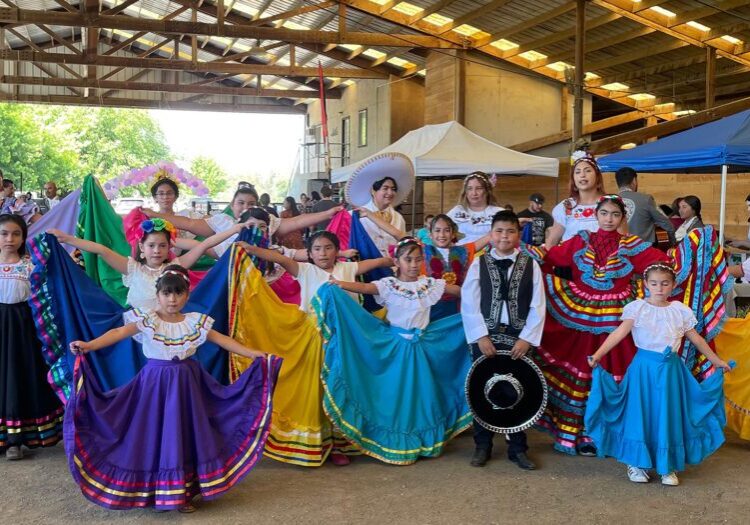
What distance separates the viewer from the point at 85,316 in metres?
4.66

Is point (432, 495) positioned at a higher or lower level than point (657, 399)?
lower

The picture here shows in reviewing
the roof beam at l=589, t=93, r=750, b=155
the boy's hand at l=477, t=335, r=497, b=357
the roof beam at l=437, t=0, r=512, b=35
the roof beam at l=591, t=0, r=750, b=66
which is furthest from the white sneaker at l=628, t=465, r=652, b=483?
the roof beam at l=437, t=0, r=512, b=35

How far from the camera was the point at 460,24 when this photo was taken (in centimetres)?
1603

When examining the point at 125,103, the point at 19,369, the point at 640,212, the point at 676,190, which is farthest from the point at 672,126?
the point at 125,103

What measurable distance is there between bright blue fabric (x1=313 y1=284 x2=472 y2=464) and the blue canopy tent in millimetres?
3449

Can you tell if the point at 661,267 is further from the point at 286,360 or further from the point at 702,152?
the point at 702,152

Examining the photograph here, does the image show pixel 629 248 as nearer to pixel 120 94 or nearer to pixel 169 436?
pixel 169 436

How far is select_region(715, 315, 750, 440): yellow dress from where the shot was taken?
4.96m

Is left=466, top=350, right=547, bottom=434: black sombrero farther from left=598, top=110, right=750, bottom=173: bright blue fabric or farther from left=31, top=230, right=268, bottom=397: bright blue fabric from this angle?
left=598, top=110, right=750, bottom=173: bright blue fabric

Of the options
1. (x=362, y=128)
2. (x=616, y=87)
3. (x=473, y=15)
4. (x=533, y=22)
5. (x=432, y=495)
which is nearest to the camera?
(x=432, y=495)

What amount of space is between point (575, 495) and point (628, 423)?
1.68ft

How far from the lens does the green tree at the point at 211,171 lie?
190ft

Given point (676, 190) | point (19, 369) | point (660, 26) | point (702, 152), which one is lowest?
point (19, 369)

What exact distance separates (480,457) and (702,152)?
4.41m
